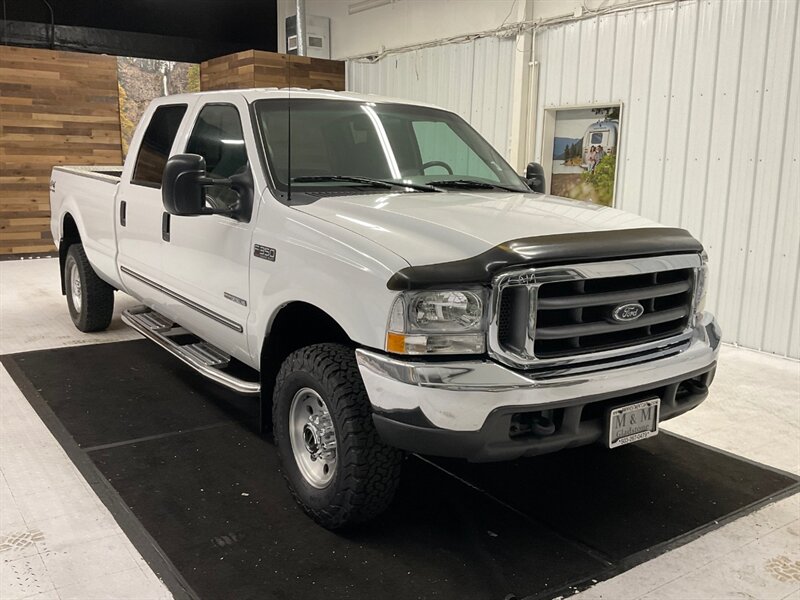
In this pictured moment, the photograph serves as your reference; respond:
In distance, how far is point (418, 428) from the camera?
8.28 ft

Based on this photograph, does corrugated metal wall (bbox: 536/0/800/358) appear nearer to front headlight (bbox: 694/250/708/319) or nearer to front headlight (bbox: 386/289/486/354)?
front headlight (bbox: 694/250/708/319)

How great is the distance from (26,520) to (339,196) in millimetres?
1882

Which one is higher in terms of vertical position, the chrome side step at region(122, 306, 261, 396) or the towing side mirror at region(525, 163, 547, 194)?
A: the towing side mirror at region(525, 163, 547, 194)

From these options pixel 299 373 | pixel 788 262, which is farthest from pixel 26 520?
pixel 788 262

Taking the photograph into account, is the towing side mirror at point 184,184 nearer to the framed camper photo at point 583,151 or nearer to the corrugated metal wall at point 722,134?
the corrugated metal wall at point 722,134

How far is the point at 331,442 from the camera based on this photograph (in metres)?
2.94

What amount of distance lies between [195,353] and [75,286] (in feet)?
8.67

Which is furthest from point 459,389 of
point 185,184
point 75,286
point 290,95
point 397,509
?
point 75,286

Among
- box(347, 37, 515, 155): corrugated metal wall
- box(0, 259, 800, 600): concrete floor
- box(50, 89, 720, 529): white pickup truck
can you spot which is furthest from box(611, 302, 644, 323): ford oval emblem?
box(347, 37, 515, 155): corrugated metal wall

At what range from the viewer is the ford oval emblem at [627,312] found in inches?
110

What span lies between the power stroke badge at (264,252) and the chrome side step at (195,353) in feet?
1.99

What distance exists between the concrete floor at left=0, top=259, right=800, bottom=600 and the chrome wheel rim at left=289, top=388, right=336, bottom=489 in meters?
0.71

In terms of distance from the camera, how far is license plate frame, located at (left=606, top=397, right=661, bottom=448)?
274 centimetres

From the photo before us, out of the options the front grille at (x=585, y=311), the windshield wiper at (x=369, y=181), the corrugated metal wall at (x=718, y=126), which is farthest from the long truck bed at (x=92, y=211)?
the corrugated metal wall at (x=718, y=126)
